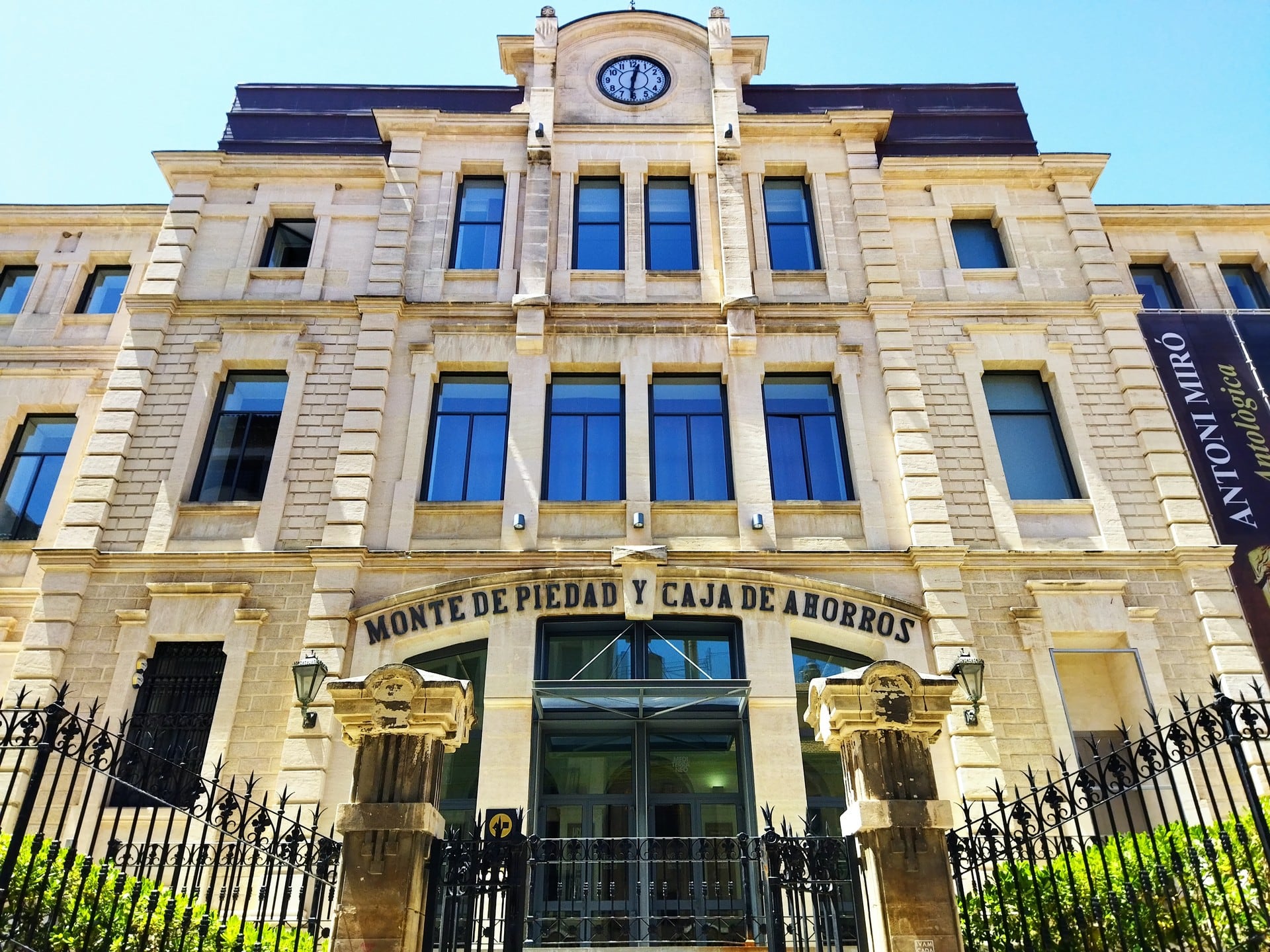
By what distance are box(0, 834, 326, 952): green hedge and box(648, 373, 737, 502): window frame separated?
8812 mm

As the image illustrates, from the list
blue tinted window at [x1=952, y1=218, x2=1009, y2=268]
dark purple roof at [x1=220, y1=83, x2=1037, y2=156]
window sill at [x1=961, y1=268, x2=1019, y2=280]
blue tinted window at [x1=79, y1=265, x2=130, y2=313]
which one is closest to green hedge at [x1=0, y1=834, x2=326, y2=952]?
blue tinted window at [x1=79, y1=265, x2=130, y2=313]

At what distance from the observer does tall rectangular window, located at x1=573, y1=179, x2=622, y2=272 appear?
60.4 feet

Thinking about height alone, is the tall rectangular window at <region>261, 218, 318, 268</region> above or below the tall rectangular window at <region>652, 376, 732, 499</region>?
above

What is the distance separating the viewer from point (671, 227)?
18969 millimetres

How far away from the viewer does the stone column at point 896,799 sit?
7.32m

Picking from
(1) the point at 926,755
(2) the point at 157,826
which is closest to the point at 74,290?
(2) the point at 157,826

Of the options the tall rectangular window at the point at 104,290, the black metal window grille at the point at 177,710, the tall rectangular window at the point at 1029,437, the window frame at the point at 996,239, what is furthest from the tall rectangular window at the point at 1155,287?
the tall rectangular window at the point at 104,290

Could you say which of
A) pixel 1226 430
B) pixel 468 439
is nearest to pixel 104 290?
pixel 468 439

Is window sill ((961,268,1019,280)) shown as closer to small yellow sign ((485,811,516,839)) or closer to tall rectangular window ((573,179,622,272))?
tall rectangular window ((573,179,622,272))

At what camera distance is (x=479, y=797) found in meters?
12.9

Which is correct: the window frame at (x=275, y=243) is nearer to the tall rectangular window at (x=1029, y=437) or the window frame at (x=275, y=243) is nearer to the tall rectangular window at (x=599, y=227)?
the tall rectangular window at (x=599, y=227)

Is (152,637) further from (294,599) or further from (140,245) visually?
(140,245)

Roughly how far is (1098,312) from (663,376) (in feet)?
28.1

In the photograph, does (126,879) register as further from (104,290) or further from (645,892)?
(104,290)
